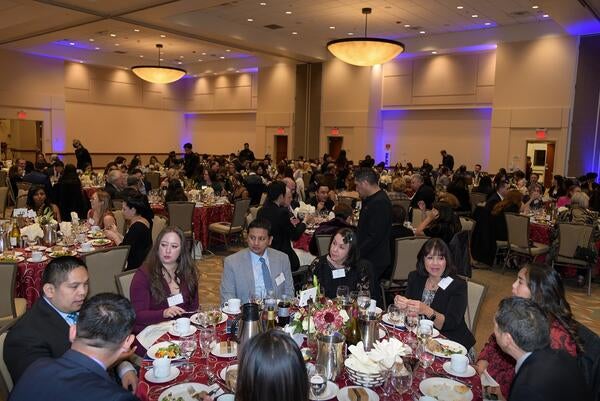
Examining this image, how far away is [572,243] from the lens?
622 cm

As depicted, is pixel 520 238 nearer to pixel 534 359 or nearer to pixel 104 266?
pixel 534 359

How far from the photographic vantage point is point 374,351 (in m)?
2.22

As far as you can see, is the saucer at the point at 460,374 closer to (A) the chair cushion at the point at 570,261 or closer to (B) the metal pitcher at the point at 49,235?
(B) the metal pitcher at the point at 49,235

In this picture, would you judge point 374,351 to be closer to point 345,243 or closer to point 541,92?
point 345,243

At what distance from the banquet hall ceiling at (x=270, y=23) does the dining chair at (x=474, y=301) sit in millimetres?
8773

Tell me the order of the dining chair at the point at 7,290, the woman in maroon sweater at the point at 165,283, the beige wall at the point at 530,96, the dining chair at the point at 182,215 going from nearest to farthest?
1. the woman in maroon sweater at the point at 165,283
2. the dining chair at the point at 7,290
3. the dining chair at the point at 182,215
4. the beige wall at the point at 530,96

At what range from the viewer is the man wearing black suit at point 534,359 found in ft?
5.91

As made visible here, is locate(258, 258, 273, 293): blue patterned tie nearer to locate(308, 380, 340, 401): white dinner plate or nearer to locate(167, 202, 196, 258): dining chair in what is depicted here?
locate(308, 380, 340, 401): white dinner plate

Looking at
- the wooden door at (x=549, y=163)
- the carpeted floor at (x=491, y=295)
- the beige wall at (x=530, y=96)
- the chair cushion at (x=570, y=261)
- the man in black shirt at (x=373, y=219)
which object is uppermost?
the beige wall at (x=530, y=96)

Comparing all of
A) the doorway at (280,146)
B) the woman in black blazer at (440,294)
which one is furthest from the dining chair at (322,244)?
the doorway at (280,146)

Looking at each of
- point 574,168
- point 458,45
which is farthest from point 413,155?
point 574,168

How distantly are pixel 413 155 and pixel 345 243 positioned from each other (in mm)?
14731

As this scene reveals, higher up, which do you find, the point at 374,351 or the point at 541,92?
the point at 541,92

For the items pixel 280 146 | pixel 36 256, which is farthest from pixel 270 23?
pixel 36 256
